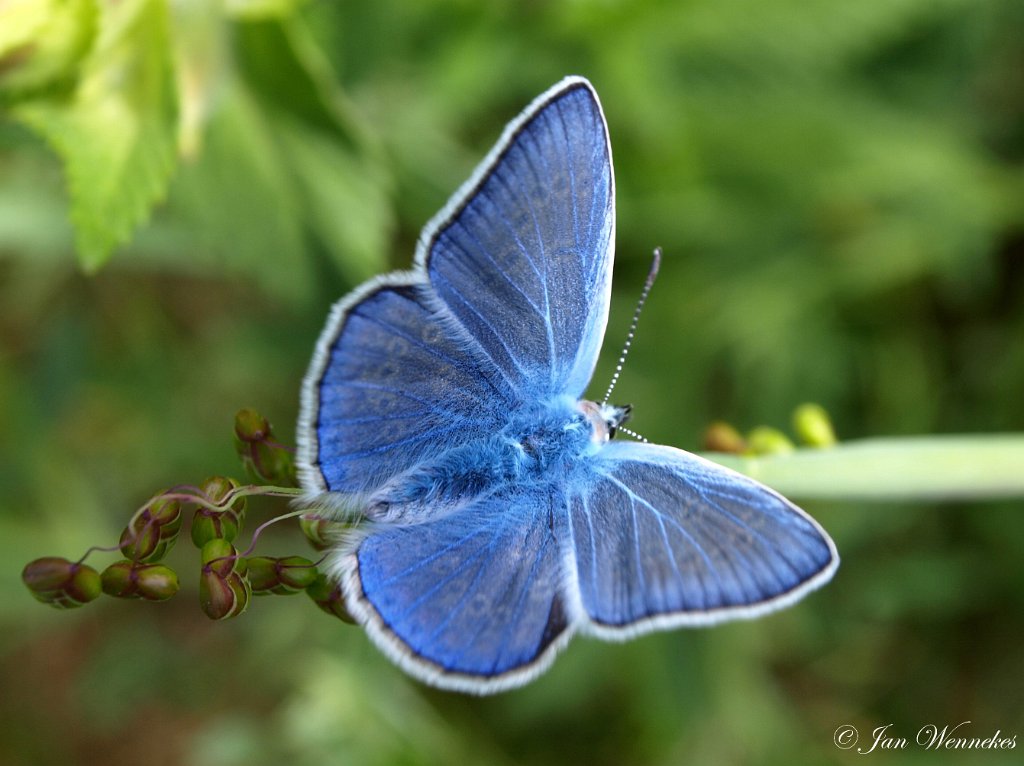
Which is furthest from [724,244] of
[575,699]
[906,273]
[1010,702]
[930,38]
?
[1010,702]

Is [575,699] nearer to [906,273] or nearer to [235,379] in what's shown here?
[235,379]

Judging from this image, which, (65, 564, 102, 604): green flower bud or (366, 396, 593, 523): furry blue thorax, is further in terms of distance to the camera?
(366, 396, 593, 523): furry blue thorax

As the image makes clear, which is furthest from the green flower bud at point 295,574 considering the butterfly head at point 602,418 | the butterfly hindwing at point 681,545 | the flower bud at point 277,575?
the butterfly head at point 602,418

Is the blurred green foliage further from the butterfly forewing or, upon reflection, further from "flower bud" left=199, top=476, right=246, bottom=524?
"flower bud" left=199, top=476, right=246, bottom=524

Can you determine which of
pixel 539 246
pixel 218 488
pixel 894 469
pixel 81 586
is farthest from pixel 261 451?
pixel 894 469

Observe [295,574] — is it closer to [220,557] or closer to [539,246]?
[220,557]

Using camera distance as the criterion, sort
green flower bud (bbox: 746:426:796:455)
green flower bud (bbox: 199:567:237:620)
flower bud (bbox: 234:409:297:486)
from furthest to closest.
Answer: green flower bud (bbox: 746:426:796:455)
flower bud (bbox: 234:409:297:486)
green flower bud (bbox: 199:567:237:620)

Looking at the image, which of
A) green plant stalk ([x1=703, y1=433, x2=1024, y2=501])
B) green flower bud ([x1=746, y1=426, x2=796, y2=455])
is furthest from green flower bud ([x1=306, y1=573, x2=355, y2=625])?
green flower bud ([x1=746, y1=426, x2=796, y2=455])
